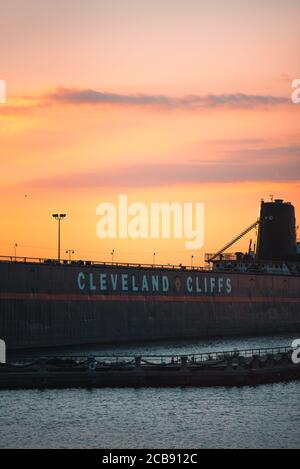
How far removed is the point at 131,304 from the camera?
122m

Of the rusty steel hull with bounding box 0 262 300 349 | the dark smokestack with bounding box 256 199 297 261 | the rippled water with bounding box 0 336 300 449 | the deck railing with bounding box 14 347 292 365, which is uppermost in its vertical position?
the dark smokestack with bounding box 256 199 297 261

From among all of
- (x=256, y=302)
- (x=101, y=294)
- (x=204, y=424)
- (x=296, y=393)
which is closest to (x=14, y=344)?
(x=101, y=294)

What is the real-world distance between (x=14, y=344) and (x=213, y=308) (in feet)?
141

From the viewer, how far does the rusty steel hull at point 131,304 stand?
105 metres

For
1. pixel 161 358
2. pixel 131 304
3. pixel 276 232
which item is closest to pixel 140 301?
pixel 131 304

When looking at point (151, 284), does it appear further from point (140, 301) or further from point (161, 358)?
point (161, 358)

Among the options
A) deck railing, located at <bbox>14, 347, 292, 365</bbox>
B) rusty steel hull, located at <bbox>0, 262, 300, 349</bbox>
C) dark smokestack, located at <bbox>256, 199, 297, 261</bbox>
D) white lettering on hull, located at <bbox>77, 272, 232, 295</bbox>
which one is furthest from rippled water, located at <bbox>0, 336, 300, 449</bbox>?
dark smokestack, located at <bbox>256, 199, 297, 261</bbox>

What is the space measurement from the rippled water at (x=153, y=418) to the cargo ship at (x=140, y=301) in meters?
34.1

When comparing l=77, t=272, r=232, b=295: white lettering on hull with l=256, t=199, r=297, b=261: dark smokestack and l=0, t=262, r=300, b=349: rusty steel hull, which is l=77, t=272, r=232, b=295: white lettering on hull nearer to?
l=0, t=262, r=300, b=349: rusty steel hull

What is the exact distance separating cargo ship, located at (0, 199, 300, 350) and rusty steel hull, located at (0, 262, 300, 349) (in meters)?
0.10

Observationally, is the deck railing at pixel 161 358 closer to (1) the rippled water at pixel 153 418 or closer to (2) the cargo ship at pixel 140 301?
(1) the rippled water at pixel 153 418

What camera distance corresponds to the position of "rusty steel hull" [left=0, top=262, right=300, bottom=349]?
105m

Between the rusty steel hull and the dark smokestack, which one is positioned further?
the dark smokestack

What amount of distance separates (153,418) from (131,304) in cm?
6112
